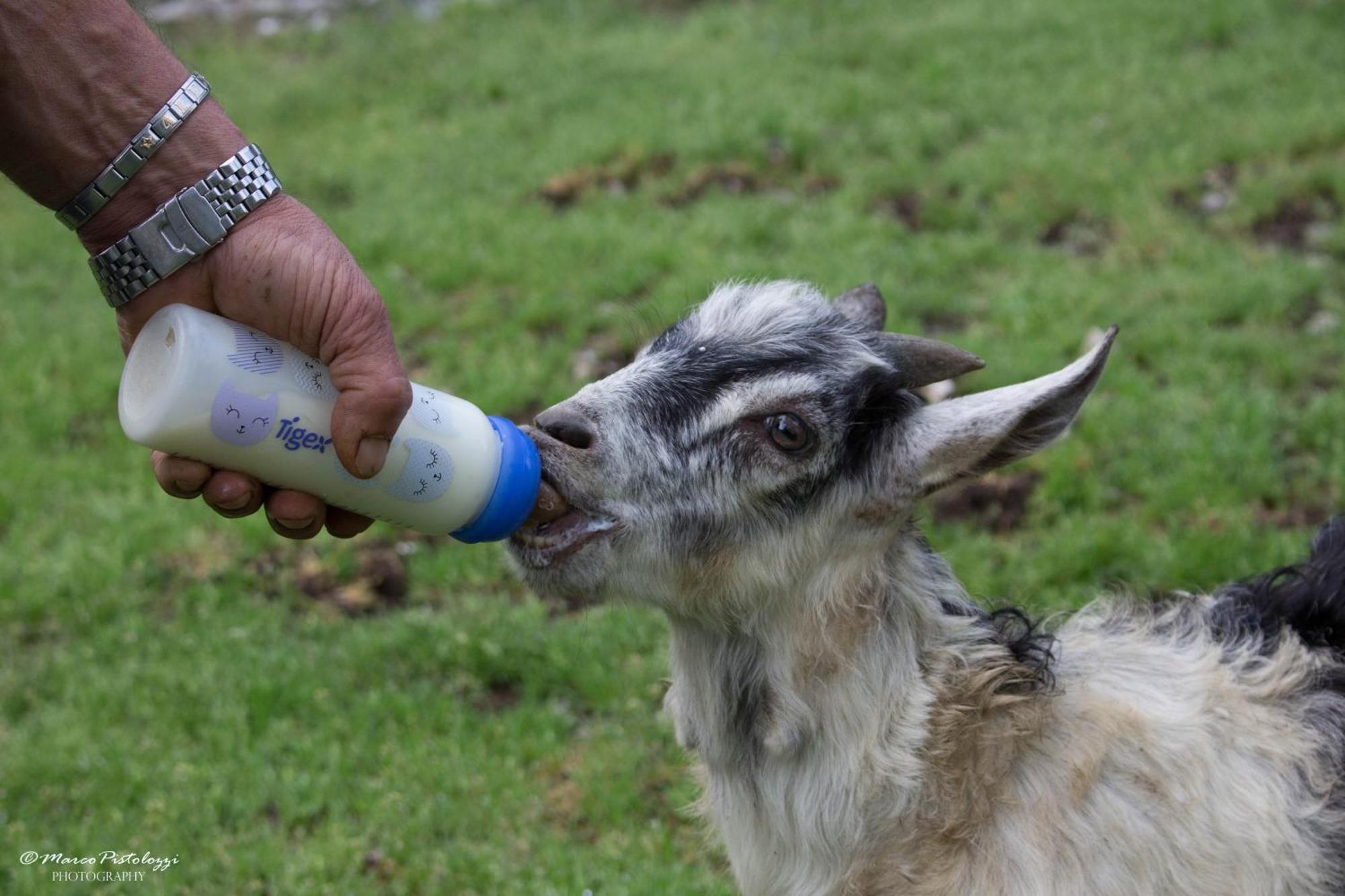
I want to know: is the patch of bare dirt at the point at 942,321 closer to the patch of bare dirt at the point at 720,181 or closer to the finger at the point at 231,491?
the patch of bare dirt at the point at 720,181

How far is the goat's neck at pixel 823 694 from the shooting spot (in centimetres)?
315

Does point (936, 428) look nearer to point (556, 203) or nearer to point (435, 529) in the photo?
point (435, 529)

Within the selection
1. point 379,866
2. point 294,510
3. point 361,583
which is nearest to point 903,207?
point 361,583

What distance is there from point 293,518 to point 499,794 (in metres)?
2.01

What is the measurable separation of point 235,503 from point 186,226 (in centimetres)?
60

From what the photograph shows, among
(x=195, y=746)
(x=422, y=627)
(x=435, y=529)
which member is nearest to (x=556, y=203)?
(x=422, y=627)

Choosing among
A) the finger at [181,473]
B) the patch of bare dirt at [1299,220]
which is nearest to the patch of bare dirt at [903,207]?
the patch of bare dirt at [1299,220]

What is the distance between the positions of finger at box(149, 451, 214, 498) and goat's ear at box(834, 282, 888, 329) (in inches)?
65.1

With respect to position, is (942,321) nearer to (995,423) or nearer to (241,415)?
(995,423)

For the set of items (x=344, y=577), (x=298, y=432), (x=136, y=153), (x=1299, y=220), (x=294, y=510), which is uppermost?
(x=136, y=153)

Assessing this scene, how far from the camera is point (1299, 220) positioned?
25.5ft

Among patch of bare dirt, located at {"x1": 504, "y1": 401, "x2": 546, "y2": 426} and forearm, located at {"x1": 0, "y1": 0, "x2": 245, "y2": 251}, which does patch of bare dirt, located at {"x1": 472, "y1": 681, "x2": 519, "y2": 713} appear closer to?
patch of bare dirt, located at {"x1": 504, "y1": 401, "x2": 546, "y2": 426}

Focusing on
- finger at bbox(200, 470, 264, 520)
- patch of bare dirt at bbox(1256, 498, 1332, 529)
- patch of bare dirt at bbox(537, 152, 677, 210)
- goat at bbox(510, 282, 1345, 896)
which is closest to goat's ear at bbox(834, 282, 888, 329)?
goat at bbox(510, 282, 1345, 896)

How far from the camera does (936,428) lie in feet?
10.1
